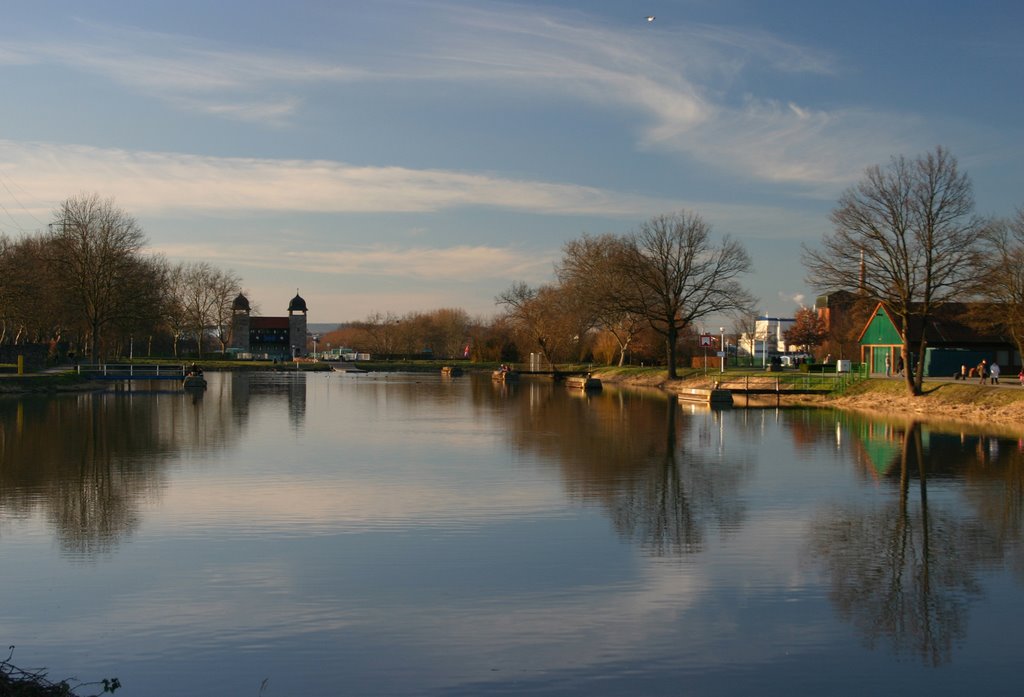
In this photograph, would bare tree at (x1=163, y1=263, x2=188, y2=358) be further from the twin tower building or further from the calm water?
the calm water

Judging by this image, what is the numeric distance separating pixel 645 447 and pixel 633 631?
18463mm

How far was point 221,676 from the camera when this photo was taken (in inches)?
349

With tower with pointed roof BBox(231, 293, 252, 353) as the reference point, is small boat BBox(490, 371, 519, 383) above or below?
below

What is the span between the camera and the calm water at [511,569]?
30.0ft

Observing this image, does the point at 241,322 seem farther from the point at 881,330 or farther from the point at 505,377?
the point at 881,330

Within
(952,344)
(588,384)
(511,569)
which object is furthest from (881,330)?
(511,569)

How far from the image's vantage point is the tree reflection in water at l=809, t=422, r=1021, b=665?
1048cm

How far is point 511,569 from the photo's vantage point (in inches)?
506

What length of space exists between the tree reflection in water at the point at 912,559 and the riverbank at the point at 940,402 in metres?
18.0

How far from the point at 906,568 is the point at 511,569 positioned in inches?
210

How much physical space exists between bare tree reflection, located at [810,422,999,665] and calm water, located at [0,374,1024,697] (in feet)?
0.17

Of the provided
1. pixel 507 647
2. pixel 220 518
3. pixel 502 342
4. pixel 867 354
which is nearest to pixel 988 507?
pixel 507 647

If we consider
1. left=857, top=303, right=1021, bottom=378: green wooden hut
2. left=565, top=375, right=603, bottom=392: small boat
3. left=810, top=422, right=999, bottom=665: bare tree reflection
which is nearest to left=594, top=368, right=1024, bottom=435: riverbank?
left=857, top=303, right=1021, bottom=378: green wooden hut

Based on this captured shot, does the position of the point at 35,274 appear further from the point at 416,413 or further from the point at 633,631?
the point at 633,631
